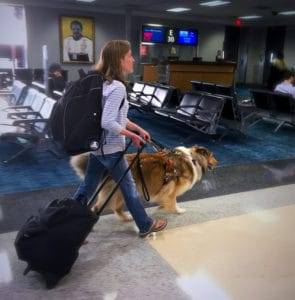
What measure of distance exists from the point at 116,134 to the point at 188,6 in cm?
1178

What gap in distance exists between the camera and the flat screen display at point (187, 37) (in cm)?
1578

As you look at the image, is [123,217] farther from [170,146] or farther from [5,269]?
[170,146]

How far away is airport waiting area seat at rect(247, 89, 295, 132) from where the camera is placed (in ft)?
21.8

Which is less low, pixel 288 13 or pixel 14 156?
pixel 288 13

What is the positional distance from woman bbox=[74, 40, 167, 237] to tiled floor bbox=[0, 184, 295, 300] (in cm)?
26

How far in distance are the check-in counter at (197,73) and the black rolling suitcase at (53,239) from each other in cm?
778

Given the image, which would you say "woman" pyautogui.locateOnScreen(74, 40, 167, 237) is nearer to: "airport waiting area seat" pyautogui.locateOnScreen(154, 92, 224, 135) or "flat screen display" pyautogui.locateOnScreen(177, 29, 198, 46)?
"airport waiting area seat" pyautogui.locateOnScreen(154, 92, 224, 135)

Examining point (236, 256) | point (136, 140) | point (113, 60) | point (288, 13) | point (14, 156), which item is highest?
point (288, 13)

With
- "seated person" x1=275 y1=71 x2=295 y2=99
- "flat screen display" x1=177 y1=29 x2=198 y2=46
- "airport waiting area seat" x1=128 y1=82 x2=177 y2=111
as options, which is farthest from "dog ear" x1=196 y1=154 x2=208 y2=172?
"flat screen display" x1=177 y1=29 x2=198 y2=46

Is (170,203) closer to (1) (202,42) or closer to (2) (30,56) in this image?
(2) (30,56)

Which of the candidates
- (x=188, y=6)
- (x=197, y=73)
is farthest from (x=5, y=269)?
(x=188, y=6)

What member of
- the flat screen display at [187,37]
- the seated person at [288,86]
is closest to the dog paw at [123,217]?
the seated person at [288,86]

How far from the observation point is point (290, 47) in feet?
57.9

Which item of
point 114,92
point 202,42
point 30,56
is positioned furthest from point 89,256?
point 202,42
